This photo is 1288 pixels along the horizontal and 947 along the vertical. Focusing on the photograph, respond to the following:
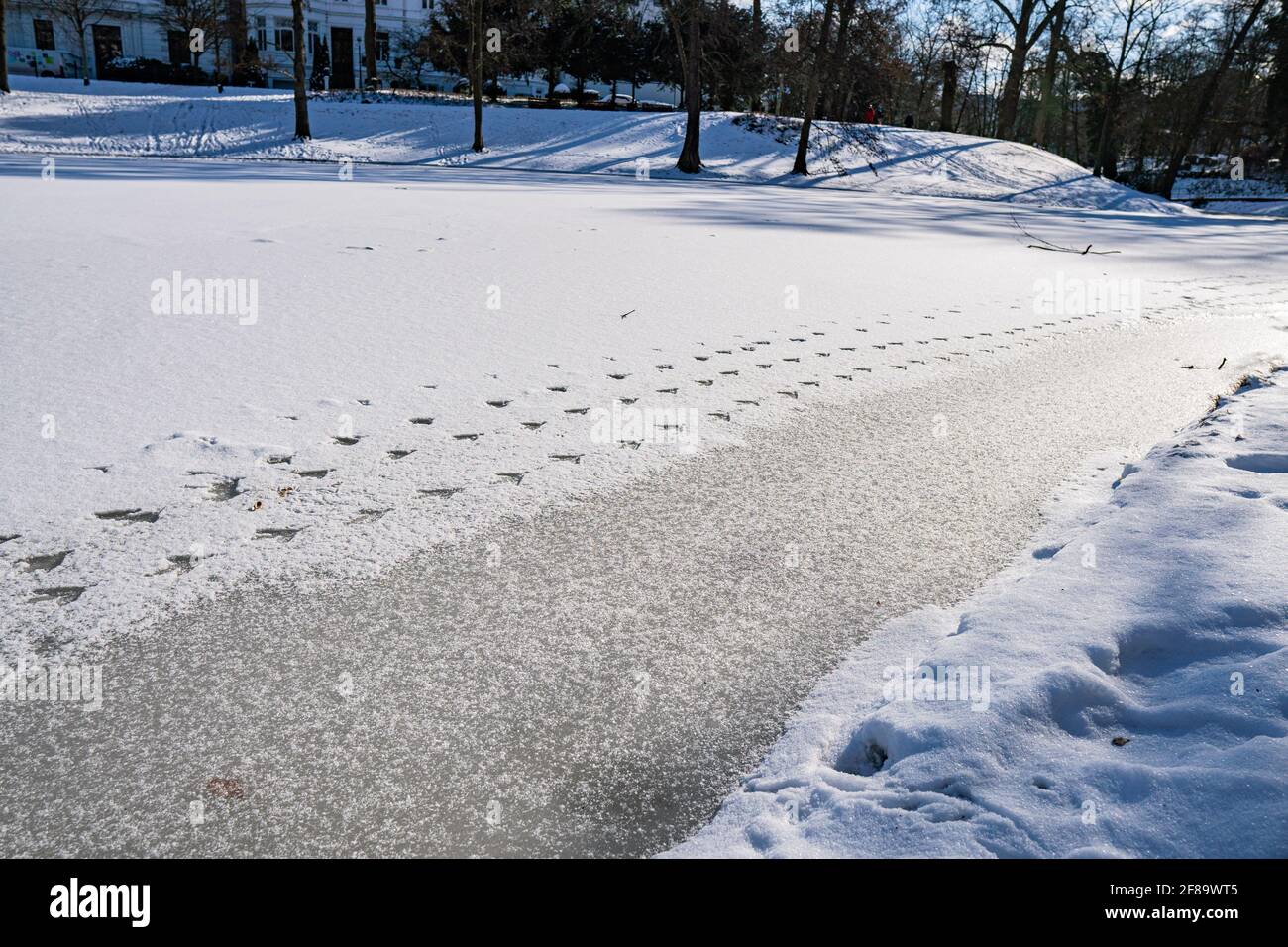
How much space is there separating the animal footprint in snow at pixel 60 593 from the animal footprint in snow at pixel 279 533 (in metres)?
0.50

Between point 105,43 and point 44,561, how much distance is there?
152 feet

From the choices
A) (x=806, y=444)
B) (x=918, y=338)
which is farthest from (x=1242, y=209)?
(x=806, y=444)

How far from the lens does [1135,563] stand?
104 inches

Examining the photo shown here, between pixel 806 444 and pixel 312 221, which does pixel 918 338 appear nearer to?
pixel 806 444

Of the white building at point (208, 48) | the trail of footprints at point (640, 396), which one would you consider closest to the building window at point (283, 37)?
the white building at point (208, 48)

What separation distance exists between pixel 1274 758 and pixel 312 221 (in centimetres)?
898

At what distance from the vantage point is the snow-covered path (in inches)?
74.0

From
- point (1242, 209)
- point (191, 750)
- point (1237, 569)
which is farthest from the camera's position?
point (1242, 209)

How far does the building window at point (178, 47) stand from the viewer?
122 feet

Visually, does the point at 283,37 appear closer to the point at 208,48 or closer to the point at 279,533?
the point at 208,48

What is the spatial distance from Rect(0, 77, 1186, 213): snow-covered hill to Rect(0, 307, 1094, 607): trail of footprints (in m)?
17.4

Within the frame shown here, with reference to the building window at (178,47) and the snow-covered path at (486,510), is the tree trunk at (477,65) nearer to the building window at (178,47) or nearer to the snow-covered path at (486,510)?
the snow-covered path at (486,510)

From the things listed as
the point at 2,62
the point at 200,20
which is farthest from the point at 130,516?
the point at 200,20
